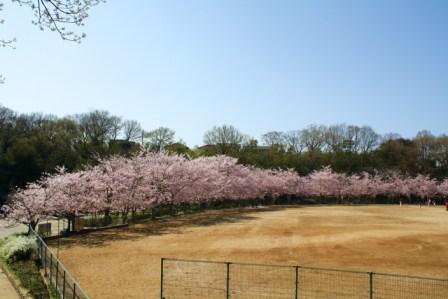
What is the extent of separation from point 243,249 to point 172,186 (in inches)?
1027

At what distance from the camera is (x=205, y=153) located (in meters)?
88.6

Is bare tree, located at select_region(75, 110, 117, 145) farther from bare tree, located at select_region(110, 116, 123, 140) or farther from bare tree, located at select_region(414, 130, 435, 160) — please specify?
bare tree, located at select_region(414, 130, 435, 160)

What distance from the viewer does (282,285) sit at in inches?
695

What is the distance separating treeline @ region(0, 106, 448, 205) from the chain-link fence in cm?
4203

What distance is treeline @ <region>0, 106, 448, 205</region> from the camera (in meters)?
63.9

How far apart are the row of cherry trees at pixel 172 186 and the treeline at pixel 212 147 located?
17.5 ft

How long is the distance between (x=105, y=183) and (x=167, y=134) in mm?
51289

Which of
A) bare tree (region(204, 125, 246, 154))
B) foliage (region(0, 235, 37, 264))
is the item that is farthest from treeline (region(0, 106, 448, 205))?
foliage (region(0, 235, 37, 264))

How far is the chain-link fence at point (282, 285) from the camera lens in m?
16.2

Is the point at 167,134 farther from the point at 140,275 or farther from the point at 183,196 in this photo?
the point at 140,275

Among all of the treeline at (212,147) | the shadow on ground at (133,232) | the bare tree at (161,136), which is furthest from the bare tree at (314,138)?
the shadow on ground at (133,232)

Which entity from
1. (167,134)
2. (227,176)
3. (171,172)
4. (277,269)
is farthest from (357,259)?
(167,134)

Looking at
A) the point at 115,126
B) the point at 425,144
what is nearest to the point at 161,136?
the point at 115,126

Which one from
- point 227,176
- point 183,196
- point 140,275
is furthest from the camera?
point 227,176
